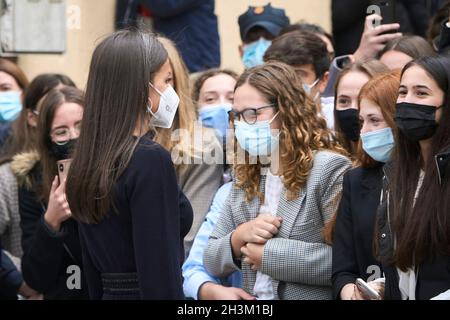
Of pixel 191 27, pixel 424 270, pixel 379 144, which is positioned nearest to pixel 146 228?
pixel 424 270

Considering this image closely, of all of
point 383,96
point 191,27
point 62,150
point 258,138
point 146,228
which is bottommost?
point 146,228

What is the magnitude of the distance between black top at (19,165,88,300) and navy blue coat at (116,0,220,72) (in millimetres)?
2618

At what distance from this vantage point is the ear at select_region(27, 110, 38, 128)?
6.96 metres

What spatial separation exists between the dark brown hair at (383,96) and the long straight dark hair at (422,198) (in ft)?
0.96

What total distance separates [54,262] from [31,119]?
1.46 m

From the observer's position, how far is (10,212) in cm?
659

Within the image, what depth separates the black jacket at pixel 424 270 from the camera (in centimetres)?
464

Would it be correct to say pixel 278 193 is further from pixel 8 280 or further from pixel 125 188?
pixel 8 280

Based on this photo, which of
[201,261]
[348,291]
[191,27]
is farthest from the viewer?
[191,27]

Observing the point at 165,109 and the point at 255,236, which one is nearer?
the point at 165,109

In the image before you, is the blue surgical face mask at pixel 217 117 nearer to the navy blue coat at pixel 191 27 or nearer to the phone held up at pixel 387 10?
the phone held up at pixel 387 10

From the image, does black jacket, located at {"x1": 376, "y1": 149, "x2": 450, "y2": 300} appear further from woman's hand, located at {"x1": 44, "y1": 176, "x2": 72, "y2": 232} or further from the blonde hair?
woman's hand, located at {"x1": 44, "y1": 176, "x2": 72, "y2": 232}

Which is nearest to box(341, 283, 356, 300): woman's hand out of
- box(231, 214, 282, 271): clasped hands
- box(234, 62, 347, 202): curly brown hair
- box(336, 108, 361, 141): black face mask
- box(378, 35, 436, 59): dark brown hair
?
box(231, 214, 282, 271): clasped hands
